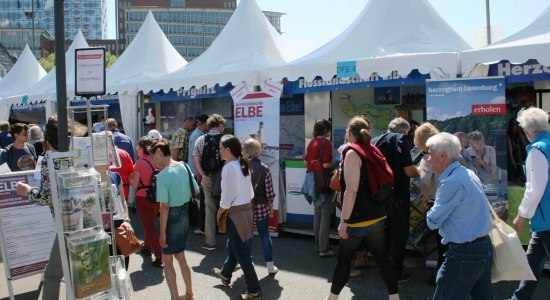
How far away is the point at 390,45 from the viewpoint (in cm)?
651

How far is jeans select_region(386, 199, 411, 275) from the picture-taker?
485 centimetres

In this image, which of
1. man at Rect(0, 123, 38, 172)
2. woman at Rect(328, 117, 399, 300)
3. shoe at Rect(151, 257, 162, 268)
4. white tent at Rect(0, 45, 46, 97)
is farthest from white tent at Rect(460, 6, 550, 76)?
white tent at Rect(0, 45, 46, 97)

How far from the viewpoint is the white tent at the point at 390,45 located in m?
5.80

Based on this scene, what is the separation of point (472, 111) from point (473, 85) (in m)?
0.28

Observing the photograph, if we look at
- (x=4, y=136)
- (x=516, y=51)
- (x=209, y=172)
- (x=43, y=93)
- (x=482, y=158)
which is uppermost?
(x=43, y=93)

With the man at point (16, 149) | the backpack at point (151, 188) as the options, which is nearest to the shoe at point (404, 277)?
the backpack at point (151, 188)

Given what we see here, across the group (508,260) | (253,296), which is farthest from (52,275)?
(508,260)

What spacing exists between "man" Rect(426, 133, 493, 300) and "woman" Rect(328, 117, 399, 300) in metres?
0.87

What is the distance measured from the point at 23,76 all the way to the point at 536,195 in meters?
17.1

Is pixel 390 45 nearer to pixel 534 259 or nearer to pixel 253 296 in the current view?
pixel 534 259

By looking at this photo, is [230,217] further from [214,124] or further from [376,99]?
[376,99]

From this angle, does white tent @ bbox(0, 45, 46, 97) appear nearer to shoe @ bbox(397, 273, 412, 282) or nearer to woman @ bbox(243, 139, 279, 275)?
woman @ bbox(243, 139, 279, 275)

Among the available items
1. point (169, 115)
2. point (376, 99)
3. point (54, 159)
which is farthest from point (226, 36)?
point (54, 159)

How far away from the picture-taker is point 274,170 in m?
7.05
